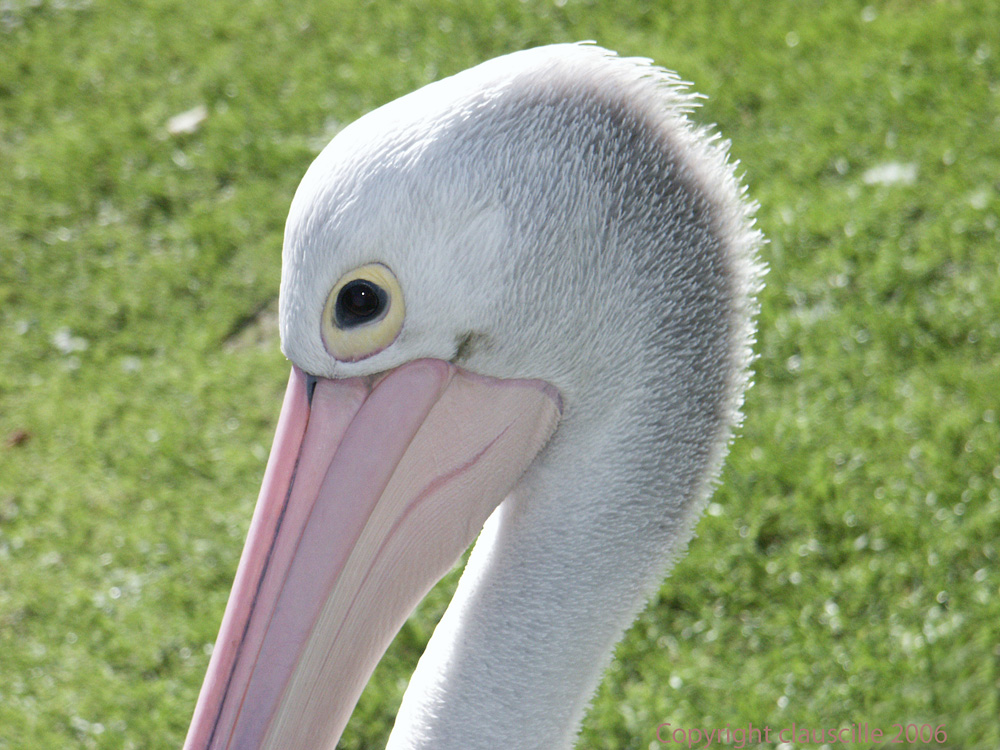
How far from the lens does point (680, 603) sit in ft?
11.0

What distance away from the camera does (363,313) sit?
5.08 ft

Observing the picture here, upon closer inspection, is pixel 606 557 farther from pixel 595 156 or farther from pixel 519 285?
pixel 595 156

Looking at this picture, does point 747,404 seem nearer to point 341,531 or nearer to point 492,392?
point 492,392

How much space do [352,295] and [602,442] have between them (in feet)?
1.68

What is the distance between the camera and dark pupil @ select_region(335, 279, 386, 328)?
152cm

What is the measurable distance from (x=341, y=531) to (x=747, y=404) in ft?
8.13

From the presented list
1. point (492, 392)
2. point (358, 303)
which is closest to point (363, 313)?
point (358, 303)

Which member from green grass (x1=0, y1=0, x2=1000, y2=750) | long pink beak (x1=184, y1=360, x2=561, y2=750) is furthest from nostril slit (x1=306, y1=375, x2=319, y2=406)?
green grass (x1=0, y1=0, x2=1000, y2=750)

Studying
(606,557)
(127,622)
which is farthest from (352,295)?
(127,622)

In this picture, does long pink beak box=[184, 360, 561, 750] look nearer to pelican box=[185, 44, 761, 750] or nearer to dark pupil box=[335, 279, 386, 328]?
pelican box=[185, 44, 761, 750]

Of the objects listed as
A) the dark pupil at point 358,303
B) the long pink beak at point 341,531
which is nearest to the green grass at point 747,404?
the long pink beak at point 341,531

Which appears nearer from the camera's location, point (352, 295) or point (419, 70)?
point (352, 295)

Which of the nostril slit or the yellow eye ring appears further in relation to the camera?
the nostril slit

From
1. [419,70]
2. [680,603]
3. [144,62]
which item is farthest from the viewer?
[144,62]
